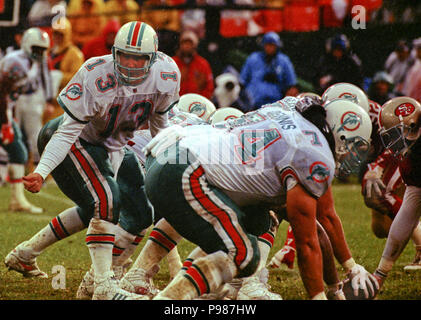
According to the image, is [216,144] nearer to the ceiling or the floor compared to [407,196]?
nearer to the ceiling

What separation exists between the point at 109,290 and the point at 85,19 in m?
6.77

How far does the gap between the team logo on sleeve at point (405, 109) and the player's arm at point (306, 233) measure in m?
1.47

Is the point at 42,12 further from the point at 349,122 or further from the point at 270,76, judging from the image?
the point at 349,122

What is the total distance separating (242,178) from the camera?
387cm

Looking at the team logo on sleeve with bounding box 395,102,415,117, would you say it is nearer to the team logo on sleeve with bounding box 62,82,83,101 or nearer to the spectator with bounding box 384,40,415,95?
the team logo on sleeve with bounding box 62,82,83,101

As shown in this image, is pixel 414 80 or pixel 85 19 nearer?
pixel 85 19

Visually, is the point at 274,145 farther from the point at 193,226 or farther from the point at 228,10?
the point at 228,10

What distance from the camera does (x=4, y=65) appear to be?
844 cm

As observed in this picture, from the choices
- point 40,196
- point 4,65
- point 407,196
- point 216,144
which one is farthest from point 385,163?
point 40,196

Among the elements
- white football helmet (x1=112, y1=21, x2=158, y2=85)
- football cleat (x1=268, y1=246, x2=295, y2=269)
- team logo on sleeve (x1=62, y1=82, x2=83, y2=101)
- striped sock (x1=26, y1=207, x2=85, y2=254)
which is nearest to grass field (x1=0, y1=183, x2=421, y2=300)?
football cleat (x1=268, y1=246, x2=295, y2=269)

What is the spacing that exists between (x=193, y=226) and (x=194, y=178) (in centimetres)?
23

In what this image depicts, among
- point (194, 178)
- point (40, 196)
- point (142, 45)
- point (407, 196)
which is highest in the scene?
point (142, 45)

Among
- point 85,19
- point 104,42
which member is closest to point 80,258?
point 104,42

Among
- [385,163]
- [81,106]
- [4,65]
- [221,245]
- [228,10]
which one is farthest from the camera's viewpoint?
[228,10]
